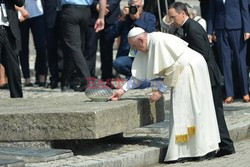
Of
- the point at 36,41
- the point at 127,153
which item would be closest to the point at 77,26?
the point at 36,41

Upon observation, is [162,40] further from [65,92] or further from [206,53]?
[65,92]

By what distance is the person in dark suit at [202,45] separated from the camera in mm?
11266

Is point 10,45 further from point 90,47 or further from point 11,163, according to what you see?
point 11,163

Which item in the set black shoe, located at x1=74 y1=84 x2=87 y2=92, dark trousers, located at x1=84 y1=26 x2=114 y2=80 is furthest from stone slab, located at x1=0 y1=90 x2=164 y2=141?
dark trousers, located at x1=84 y1=26 x2=114 y2=80

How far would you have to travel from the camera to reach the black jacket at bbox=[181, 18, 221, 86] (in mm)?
11258

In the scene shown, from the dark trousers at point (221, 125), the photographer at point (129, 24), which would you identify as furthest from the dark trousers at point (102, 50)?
the dark trousers at point (221, 125)

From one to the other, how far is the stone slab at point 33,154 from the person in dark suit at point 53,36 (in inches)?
284

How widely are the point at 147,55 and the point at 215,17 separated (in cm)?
486

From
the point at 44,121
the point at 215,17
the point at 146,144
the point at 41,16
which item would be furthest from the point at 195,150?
the point at 41,16

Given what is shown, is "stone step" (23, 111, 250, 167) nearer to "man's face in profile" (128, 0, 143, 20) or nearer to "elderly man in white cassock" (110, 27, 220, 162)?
"elderly man in white cassock" (110, 27, 220, 162)

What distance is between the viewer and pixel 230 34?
15.6 metres

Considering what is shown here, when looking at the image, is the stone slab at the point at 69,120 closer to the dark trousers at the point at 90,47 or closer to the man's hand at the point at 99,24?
the man's hand at the point at 99,24

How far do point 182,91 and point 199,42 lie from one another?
66cm

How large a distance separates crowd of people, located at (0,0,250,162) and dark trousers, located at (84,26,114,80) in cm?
2
